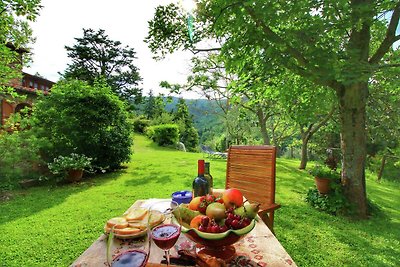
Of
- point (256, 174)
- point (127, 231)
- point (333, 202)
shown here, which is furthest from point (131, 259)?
point (333, 202)

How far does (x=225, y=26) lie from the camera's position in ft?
13.0

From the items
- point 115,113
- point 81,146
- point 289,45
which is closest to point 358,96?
point 289,45

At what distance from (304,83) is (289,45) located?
1960 mm

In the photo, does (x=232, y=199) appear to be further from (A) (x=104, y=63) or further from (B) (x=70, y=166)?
(A) (x=104, y=63)

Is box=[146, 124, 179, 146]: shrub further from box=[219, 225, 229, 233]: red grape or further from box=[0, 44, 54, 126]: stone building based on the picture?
box=[219, 225, 229, 233]: red grape

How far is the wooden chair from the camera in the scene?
199 centimetres

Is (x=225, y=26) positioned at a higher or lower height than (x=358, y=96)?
higher

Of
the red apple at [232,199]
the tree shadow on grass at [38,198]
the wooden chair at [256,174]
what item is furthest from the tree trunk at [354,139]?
the tree shadow on grass at [38,198]

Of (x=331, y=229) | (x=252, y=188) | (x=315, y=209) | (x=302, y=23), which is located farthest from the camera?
(x=315, y=209)

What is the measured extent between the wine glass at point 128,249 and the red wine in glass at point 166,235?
4 centimetres

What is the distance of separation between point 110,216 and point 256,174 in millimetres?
2757

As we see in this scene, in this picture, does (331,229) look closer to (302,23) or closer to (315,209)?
(315,209)

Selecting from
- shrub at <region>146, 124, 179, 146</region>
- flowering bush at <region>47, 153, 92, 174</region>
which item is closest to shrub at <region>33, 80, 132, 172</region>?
flowering bush at <region>47, 153, 92, 174</region>

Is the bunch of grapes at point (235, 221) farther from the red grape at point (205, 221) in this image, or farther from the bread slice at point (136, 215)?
the bread slice at point (136, 215)
